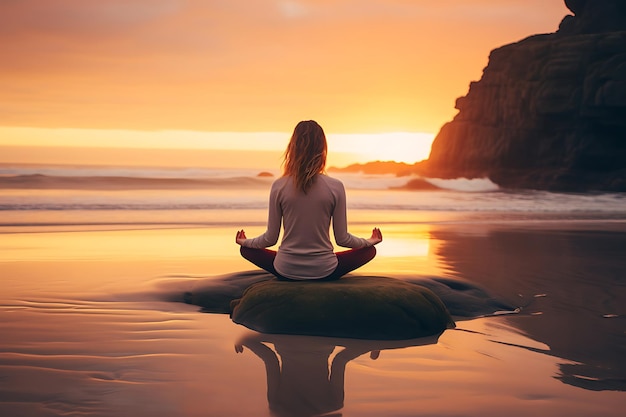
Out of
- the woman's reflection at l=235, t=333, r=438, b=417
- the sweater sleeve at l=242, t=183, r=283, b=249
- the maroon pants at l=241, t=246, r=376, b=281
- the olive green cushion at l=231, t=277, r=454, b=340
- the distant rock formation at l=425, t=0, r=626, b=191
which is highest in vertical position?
the distant rock formation at l=425, t=0, r=626, b=191

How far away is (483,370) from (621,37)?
136 feet

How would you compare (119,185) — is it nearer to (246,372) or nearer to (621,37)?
(621,37)

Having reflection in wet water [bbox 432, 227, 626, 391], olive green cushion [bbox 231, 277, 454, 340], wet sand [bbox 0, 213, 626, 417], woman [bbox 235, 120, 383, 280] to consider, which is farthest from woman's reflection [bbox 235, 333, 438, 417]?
reflection in wet water [bbox 432, 227, 626, 391]

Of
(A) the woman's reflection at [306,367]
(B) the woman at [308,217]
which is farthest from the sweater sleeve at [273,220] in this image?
(A) the woman's reflection at [306,367]

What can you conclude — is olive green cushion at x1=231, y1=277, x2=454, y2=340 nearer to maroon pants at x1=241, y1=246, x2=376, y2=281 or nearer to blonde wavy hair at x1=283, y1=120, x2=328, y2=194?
maroon pants at x1=241, y1=246, x2=376, y2=281

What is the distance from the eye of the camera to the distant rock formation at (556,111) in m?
39.7

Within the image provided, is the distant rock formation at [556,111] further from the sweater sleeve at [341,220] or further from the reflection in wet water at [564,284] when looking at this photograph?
the sweater sleeve at [341,220]

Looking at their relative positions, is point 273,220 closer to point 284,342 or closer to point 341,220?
point 341,220

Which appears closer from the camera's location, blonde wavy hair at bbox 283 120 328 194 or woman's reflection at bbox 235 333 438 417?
woman's reflection at bbox 235 333 438 417

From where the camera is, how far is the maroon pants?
5.84 metres

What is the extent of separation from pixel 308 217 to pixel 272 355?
142cm

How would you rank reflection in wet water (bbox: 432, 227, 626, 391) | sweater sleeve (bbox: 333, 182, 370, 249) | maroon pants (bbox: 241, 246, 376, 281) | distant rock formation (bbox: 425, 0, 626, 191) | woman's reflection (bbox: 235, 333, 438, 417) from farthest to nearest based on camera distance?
1. distant rock formation (bbox: 425, 0, 626, 191)
2. maroon pants (bbox: 241, 246, 376, 281)
3. sweater sleeve (bbox: 333, 182, 370, 249)
4. reflection in wet water (bbox: 432, 227, 626, 391)
5. woman's reflection (bbox: 235, 333, 438, 417)

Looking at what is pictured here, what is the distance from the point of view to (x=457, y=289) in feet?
22.2

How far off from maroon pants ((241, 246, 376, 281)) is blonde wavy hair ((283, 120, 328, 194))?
797mm
